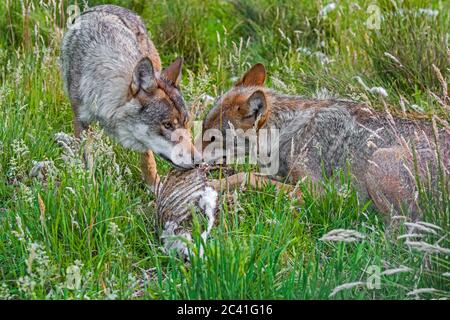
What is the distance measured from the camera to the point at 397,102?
7273 mm

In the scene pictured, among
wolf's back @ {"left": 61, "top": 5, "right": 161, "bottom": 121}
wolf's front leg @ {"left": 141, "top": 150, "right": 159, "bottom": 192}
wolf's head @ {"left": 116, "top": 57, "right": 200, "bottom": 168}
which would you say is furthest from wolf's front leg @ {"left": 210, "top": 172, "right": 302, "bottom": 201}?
wolf's back @ {"left": 61, "top": 5, "right": 161, "bottom": 121}

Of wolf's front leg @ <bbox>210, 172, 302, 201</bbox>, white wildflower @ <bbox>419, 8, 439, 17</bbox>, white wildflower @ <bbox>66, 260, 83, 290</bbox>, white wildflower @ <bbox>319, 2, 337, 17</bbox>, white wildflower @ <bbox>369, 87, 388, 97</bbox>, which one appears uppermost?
white wildflower @ <bbox>319, 2, 337, 17</bbox>

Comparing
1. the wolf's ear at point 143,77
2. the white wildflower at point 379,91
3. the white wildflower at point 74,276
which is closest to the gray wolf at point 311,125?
the white wildflower at point 379,91

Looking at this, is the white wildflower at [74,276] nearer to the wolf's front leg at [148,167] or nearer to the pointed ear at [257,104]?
the wolf's front leg at [148,167]

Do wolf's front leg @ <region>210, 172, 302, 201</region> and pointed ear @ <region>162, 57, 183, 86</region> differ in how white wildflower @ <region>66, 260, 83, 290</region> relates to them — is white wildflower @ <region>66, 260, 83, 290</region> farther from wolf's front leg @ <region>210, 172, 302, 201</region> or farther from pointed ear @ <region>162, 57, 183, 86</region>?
pointed ear @ <region>162, 57, 183, 86</region>

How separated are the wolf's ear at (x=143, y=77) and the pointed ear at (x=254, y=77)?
0.83 metres

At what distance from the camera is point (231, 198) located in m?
5.67

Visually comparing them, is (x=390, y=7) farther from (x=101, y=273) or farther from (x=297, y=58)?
Result: (x=101, y=273)

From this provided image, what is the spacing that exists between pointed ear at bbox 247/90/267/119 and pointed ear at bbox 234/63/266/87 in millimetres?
343

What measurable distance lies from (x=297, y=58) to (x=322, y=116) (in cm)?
206

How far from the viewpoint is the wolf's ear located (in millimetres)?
5941

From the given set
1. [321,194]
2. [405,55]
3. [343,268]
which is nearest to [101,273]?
[343,268]

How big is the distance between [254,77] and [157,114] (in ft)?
3.11
